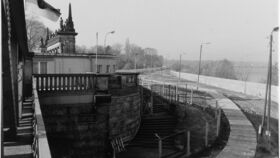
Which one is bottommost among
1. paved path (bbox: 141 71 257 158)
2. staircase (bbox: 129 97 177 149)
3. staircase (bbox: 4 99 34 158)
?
staircase (bbox: 129 97 177 149)

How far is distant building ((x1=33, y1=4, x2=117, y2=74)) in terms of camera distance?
2298 centimetres

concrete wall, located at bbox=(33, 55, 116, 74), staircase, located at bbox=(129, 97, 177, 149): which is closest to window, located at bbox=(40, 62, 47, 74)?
concrete wall, located at bbox=(33, 55, 116, 74)

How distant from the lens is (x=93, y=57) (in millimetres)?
26172

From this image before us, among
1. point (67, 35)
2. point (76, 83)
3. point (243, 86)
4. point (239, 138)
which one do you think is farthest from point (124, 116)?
point (243, 86)

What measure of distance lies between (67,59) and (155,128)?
10.7 metres

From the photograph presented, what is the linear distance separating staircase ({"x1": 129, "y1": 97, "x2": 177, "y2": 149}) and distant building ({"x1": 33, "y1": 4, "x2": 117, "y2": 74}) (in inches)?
301

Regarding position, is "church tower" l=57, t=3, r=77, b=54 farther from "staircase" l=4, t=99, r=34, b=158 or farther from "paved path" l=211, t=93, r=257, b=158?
"staircase" l=4, t=99, r=34, b=158

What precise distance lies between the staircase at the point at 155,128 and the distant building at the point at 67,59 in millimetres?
7640

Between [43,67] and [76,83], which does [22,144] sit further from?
[43,67]

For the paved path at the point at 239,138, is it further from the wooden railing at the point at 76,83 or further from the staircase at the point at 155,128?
the wooden railing at the point at 76,83

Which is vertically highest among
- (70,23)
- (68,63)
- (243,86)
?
(70,23)

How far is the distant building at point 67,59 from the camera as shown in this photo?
→ 22984 mm

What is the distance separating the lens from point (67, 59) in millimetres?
23922

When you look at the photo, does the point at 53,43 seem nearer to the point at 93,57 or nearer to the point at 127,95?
the point at 93,57
